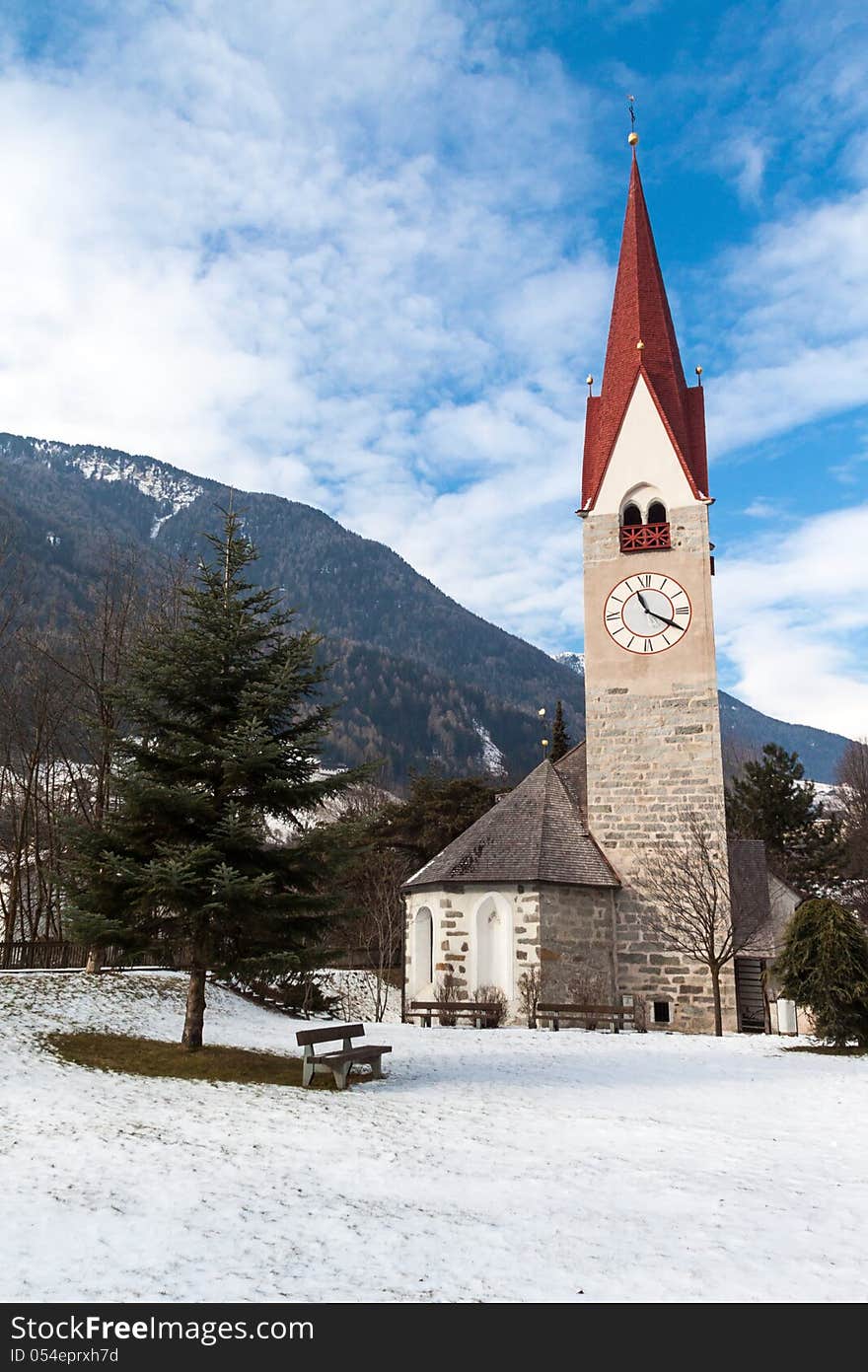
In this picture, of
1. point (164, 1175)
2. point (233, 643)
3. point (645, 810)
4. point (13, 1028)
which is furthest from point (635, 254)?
point (164, 1175)

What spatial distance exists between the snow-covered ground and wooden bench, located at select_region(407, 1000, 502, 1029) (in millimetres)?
6536

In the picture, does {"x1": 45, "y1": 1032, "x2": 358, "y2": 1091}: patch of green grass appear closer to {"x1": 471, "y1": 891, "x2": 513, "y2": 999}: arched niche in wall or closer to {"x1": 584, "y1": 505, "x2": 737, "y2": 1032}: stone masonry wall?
{"x1": 471, "y1": 891, "x2": 513, "y2": 999}: arched niche in wall

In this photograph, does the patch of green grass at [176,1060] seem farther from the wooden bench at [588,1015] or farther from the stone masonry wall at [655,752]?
the stone masonry wall at [655,752]

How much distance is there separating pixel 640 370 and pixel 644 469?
3051mm

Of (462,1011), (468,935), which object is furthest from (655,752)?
(462,1011)

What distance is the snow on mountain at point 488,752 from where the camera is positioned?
118688mm

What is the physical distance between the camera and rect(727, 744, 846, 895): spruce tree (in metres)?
41.4

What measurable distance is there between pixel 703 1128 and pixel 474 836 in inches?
550

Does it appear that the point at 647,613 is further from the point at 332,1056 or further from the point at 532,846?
the point at 332,1056

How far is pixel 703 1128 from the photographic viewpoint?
10.3m

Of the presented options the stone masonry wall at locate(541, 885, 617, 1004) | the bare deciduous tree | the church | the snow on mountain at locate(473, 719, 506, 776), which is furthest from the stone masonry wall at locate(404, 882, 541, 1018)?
the snow on mountain at locate(473, 719, 506, 776)

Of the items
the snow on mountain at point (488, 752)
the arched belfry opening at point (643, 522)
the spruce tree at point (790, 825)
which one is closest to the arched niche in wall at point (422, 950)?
the arched belfry opening at point (643, 522)
